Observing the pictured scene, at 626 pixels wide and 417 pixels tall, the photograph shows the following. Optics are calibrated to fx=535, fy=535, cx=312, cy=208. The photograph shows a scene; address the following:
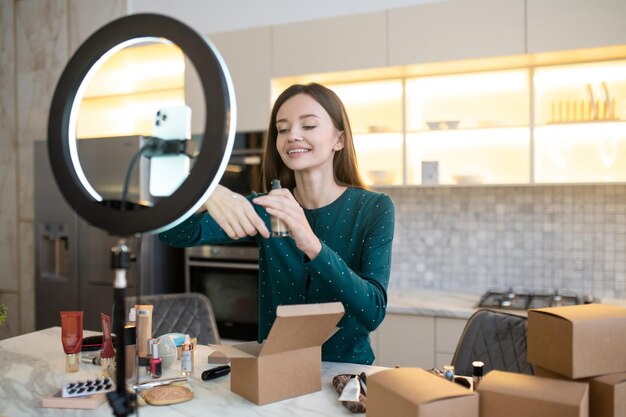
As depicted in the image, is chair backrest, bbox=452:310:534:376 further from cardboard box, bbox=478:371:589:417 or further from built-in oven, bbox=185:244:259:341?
built-in oven, bbox=185:244:259:341

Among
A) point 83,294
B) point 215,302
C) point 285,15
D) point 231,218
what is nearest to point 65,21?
point 285,15

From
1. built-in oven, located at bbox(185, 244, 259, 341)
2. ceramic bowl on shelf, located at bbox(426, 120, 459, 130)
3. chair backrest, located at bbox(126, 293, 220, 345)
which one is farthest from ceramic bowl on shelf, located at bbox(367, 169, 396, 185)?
chair backrest, located at bbox(126, 293, 220, 345)

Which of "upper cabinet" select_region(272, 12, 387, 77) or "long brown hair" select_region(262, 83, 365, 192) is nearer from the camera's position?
"long brown hair" select_region(262, 83, 365, 192)

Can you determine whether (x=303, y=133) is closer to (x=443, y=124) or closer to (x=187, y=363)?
(x=187, y=363)

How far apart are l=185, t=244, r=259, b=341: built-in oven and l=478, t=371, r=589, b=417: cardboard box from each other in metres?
2.33

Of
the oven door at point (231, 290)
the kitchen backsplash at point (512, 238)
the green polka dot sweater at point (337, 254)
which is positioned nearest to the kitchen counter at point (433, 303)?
the kitchen backsplash at point (512, 238)

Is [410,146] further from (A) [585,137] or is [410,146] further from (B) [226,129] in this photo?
(B) [226,129]

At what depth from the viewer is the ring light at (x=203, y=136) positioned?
82cm

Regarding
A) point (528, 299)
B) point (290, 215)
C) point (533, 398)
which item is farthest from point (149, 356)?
point (528, 299)

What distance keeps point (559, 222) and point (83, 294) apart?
304 centimetres

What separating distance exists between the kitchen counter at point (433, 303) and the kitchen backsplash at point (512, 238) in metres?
0.15

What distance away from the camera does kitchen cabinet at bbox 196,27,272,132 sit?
10.6 ft

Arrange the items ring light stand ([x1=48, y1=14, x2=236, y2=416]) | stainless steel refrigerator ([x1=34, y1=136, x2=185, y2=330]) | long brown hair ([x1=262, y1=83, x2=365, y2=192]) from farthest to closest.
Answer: stainless steel refrigerator ([x1=34, y1=136, x2=185, y2=330]), long brown hair ([x1=262, y1=83, x2=365, y2=192]), ring light stand ([x1=48, y1=14, x2=236, y2=416])

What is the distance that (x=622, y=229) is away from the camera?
115 inches
